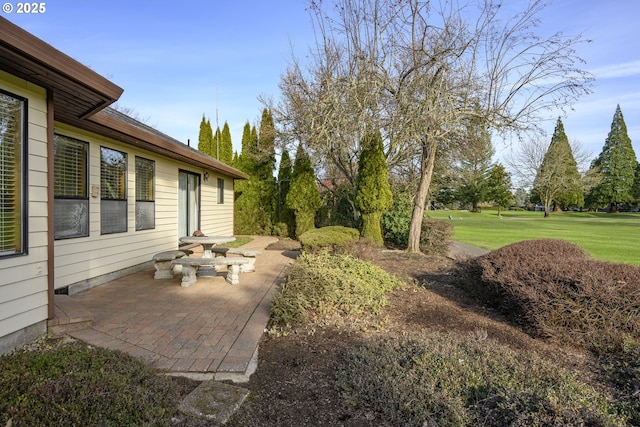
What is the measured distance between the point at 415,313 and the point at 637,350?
215 cm

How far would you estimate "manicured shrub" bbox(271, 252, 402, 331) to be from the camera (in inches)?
165

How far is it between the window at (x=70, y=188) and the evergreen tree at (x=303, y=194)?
27.4 feet

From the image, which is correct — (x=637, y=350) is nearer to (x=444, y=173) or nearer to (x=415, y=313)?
(x=415, y=313)

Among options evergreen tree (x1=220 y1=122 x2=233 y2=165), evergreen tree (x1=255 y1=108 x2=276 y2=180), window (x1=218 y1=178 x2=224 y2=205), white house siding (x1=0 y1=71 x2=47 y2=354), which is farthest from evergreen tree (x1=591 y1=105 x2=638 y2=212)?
white house siding (x1=0 y1=71 x2=47 y2=354)

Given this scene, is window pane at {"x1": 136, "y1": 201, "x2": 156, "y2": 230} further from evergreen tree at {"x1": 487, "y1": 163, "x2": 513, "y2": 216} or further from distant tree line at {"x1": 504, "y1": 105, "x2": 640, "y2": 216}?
evergreen tree at {"x1": 487, "y1": 163, "x2": 513, "y2": 216}

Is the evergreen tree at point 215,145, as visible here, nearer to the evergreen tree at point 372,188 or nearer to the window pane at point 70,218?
the evergreen tree at point 372,188

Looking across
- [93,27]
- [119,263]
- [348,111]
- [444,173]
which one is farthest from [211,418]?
[444,173]

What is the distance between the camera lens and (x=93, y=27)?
32.4 ft

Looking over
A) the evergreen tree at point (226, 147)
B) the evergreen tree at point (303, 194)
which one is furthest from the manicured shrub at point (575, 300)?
the evergreen tree at point (226, 147)

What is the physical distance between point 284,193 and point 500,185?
4221 cm

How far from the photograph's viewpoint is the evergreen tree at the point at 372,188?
34.4 feet

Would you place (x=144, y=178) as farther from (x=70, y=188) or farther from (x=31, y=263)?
(x=31, y=263)

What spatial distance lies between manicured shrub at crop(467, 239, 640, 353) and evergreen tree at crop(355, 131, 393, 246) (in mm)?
6109

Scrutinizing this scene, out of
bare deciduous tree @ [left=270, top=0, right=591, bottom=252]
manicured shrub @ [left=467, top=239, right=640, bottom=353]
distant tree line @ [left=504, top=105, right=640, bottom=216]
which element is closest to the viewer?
manicured shrub @ [left=467, top=239, right=640, bottom=353]
